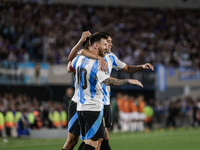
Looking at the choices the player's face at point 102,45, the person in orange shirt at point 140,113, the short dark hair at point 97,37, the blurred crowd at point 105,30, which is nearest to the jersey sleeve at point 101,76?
the player's face at point 102,45

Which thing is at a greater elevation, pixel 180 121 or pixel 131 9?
pixel 131 9

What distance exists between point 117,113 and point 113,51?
6.15m

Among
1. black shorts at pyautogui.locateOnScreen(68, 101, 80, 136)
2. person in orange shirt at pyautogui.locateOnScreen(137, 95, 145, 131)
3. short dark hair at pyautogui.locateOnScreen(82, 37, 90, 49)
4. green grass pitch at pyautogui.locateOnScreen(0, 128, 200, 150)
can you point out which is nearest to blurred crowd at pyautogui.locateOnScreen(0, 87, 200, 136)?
person in orange shirt at pyautogui.locateOnScreen(137, 95, 145, 131)

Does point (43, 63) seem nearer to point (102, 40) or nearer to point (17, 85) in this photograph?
point (17, 85)

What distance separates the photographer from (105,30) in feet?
89.8

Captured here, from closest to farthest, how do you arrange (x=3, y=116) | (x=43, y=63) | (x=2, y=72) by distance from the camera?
1. (x=3, y=116)
2. (x=2, y=72)
3. (x=43, y=63)

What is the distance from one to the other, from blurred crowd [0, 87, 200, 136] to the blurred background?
0.05 metres

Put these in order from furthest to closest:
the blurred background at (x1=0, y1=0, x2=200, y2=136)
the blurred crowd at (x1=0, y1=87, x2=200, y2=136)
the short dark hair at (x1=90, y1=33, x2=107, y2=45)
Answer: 1. the blurred background at (x1=0, y1=0, x2=200, y2=136)
2. the blurred crowd at (x1=0, y1=87, x2=200, y2=136)
3. the short dark hair at (x1=90, y1=33, x2=107, y2=45)

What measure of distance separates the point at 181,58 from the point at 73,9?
29.9 feet

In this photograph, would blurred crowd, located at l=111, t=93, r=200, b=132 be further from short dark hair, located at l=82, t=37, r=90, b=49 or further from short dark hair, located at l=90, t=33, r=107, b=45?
short dark hair, located at l=90, t=33, r=107, b=45

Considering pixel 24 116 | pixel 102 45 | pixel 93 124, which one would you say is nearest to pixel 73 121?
pixel 93 124

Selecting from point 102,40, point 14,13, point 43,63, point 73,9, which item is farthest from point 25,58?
point 102,40

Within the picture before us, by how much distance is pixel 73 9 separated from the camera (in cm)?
2833

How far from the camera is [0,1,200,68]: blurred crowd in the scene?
72.7 ft
